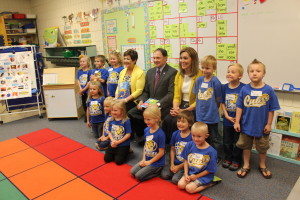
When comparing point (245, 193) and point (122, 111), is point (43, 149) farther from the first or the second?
point (245, 193)

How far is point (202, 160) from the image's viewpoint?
2.24 meters

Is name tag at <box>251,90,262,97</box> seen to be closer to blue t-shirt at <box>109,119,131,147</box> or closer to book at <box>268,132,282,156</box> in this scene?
book at <box>268,132,282,156</box>

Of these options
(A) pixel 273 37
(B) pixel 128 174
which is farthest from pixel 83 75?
(A) pixel 273 37

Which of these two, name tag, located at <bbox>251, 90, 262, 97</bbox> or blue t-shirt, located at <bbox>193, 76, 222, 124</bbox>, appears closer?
name tag, located at <bbox>251, 90, 262, 97</bbox>

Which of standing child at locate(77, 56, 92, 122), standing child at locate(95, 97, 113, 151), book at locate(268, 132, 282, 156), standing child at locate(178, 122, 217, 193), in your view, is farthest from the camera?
standing child at locate(77, 56, 92, 122)

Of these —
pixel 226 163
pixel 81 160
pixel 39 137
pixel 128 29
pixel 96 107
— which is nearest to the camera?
pixel 226 163

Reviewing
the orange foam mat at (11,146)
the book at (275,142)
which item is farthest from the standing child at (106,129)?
the book at (275,142)

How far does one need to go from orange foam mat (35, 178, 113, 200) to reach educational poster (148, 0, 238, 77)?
205cm

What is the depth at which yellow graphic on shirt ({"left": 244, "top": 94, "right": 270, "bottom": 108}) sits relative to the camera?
2289 millimetres

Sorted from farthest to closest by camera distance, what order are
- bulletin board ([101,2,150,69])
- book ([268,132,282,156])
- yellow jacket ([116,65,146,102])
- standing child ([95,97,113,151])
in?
bulletin board ([101,2,150,69])
yellow jacket ([116,65,146,102])
standing child ([95,97,113,151])
book ([268,132,282,156])

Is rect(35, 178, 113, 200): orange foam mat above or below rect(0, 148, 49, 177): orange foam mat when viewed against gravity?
below

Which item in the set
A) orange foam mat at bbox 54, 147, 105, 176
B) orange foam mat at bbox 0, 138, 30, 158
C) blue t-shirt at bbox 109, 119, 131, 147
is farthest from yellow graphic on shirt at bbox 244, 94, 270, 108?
→ orange foam mat at bbox 0, 138, 30, 158

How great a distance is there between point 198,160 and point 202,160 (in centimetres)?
4

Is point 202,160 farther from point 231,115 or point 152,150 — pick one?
point 231,115
